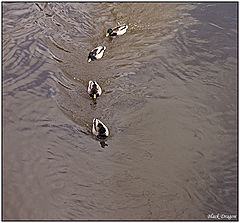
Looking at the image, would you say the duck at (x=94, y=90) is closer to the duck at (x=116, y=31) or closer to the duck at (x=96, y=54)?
the duck at (x=96, y=54)

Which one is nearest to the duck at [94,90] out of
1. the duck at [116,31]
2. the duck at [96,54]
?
the duck at [96,54]

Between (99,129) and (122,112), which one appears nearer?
(99,129)

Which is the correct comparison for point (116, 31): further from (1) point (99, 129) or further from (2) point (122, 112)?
A: (1) point (99, 129)

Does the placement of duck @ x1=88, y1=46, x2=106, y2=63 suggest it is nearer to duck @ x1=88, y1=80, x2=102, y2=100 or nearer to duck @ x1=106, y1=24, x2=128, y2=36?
duck @ x1=106, y1=24, x2=128, y2=36

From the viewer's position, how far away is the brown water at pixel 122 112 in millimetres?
7051

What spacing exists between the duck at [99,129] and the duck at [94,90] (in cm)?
94

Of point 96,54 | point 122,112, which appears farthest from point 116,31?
point 122,112

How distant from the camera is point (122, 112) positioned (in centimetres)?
851

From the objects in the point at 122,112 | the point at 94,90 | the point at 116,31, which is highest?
the point at 116,31

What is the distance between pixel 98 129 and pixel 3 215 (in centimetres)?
276

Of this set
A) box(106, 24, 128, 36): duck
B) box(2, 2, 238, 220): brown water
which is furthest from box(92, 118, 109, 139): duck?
box(106, 24, 128, 36): duck

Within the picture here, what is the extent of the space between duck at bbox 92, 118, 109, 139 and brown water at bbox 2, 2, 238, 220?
0.23m

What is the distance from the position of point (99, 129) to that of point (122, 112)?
990mm

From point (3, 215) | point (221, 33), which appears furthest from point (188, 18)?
point (3, 215)
